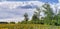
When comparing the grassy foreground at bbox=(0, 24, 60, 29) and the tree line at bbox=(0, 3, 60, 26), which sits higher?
the tree line at bbox=(0, 3, 60, 26)

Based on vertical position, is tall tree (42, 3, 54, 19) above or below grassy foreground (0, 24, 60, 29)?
above

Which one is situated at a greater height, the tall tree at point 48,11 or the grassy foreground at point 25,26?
the tall tree at point 48,11

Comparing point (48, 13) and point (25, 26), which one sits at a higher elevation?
point (48, 13)

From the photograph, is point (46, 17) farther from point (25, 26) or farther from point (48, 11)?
point (25, 26)

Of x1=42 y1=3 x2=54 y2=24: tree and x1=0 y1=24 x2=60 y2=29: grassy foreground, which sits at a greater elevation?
x1=42 y1=3 x2=54 y2=24: tree

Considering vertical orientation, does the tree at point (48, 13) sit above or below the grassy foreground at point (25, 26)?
above

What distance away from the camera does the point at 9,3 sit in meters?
1.22

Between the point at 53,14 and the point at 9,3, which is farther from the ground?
the point at 9,3

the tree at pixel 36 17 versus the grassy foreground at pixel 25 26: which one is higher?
the tree at pixel 36 17

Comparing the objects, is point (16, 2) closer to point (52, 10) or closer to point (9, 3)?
point (9, 3)

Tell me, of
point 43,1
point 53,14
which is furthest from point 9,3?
point 53,14

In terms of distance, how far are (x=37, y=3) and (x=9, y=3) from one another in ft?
0.84

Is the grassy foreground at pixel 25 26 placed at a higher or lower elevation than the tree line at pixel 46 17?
lower

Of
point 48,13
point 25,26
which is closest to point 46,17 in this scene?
point 48,13
